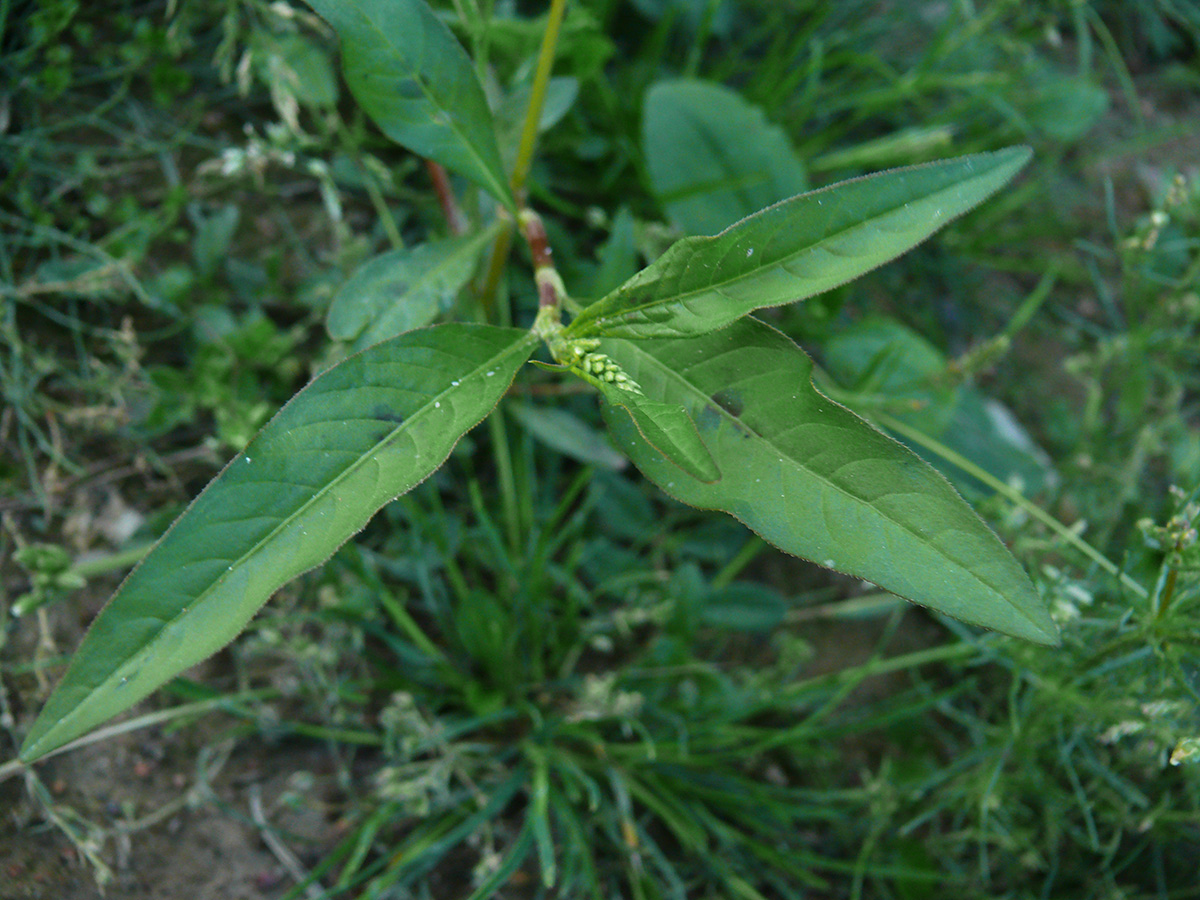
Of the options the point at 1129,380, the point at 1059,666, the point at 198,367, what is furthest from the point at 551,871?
the point at 1129,380

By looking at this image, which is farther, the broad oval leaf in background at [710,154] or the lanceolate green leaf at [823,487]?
the broad oval leaf in background at [710,154]

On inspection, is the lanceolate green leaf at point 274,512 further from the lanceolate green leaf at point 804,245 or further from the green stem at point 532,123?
the green stem at point 532,123

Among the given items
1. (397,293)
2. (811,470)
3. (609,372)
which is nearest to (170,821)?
(397,293)

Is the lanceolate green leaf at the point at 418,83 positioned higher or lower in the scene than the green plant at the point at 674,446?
higher

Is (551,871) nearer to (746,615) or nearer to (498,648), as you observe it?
(498,648)

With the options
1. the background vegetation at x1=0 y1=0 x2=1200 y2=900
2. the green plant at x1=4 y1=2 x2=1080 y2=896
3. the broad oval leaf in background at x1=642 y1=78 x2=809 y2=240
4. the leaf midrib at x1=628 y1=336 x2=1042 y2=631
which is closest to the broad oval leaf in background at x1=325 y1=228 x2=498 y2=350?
the green plant at x1=4 y1=2 x2=1080 y2=896

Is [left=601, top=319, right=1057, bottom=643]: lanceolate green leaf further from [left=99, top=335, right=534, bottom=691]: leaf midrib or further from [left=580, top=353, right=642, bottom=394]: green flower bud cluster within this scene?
[left=99, top=335, right=534, bottom=691]: leaf midrib

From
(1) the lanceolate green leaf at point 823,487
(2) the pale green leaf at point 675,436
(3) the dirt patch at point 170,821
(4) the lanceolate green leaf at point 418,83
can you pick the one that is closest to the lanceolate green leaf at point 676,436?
(2) the pale green leaf at point 675,436
